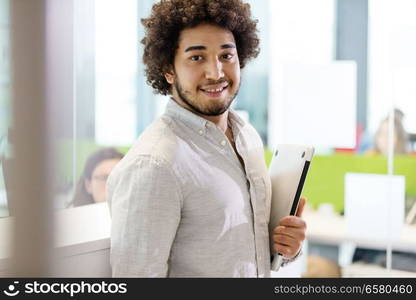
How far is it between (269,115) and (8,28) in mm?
3203

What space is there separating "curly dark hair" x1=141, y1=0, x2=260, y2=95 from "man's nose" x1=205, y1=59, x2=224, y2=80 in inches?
3.1

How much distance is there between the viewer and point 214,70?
99 cm

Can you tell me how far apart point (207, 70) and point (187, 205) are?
0.77 ft

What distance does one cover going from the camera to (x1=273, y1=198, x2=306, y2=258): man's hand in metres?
1.00

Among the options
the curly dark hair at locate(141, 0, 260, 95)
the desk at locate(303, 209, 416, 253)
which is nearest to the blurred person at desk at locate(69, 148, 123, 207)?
the desk at locate(303, 209, 416, 253)

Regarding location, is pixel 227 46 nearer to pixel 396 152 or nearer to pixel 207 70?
pixel 207 70

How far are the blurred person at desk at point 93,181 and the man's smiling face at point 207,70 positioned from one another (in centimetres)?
179

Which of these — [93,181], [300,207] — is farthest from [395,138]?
[300,207]

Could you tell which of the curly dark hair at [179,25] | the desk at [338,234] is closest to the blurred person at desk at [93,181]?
the desk at [338,234]

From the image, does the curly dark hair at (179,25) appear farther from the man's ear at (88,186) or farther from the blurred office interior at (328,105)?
the man's ear at (88,186)

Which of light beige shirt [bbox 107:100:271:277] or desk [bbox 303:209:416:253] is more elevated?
light beige shirt [bbox 107:100:271:277]

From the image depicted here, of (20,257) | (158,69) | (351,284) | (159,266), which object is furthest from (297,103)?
(20,257)

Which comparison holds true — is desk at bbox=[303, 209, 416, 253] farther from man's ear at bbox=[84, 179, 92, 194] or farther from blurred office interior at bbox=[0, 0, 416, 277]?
man's ear at bbox=[84, 179, 92, 194]

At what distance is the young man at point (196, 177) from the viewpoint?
2.91ft
